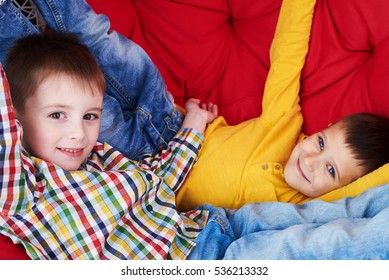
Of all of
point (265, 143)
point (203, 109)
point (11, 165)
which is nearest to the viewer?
point (11, 165)

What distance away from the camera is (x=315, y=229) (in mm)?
864

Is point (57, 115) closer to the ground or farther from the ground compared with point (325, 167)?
farther from the ground

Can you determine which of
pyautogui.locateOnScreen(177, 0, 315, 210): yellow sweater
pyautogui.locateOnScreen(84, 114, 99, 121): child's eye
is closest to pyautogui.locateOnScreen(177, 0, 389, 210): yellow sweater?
pyautogui.locateOnScreen(177, 0, 315, 210): yellow sweater

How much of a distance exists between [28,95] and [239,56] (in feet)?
1.89

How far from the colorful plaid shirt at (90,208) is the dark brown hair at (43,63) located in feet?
0.38

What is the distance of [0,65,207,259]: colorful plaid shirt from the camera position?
2.57 feet

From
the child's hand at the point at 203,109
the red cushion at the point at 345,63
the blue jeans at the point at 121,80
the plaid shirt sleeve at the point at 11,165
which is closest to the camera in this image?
the plaid shirt sleeve at the point at 11,165

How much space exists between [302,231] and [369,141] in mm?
243

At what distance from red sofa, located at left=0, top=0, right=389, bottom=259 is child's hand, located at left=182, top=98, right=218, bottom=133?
0.04 m

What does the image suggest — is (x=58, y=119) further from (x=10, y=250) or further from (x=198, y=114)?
(x=198, y=114)

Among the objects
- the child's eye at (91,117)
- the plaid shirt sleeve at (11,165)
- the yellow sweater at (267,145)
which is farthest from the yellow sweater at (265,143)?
the plaid shirt sleeve at (11,165)

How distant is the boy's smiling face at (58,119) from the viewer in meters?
0.86

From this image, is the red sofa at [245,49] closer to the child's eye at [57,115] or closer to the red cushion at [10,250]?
the child's eye at [57,115]

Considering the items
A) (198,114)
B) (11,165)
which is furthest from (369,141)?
(11,165)
